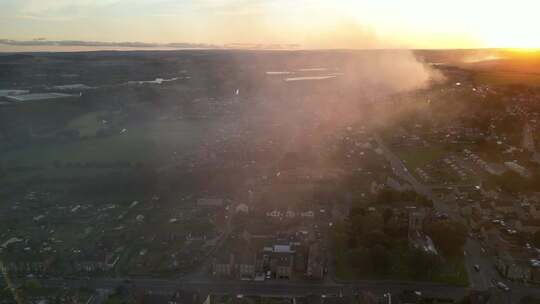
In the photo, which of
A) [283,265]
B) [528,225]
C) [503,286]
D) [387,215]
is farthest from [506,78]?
[283,265]

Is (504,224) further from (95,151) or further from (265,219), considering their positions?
(95,151)

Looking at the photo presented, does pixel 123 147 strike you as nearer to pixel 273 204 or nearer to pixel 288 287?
pixel 273 204

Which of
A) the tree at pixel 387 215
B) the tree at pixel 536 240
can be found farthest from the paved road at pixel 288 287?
the tree at pixel 387 215

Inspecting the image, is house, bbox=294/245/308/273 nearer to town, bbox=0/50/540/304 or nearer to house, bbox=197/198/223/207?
town, bbox=0/50/540/304

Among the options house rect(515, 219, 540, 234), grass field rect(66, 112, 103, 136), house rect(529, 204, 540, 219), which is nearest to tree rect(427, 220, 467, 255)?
house rect(515, 219, 540, 234)

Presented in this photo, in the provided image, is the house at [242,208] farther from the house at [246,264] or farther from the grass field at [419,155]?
the grass field at [419,155]

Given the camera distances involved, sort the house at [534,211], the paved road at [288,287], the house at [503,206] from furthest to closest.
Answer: the house at [503,206] < the house at [534,211] < the paved road at [288,287]
